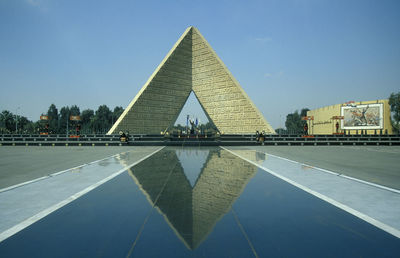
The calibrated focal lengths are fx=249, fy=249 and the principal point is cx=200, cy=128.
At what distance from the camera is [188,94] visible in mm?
47438

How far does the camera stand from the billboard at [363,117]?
64.4m

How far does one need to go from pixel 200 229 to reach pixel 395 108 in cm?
7623

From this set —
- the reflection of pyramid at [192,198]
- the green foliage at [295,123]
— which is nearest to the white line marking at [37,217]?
the reflection of pyramid at [192,198]

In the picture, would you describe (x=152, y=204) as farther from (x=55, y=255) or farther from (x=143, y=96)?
(x=143, y=96)

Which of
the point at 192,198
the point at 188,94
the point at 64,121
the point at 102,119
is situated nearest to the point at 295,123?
the point at 102,119

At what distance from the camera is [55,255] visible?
2562 millimetres

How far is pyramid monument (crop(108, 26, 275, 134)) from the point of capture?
41125mm

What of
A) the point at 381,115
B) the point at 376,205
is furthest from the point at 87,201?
the point at 381,115

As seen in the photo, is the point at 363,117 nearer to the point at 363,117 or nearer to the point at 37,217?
the point at 363,117

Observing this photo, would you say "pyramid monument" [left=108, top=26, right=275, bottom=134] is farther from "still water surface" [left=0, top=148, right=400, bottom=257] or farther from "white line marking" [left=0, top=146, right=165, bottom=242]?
"still water surface" [left=0, top=148, right=400, bottom=257]

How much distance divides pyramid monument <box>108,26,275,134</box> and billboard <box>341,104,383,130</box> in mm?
42843

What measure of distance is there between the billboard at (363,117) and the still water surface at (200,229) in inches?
2902

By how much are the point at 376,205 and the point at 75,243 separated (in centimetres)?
473

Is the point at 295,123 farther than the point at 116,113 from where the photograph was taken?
Yes
